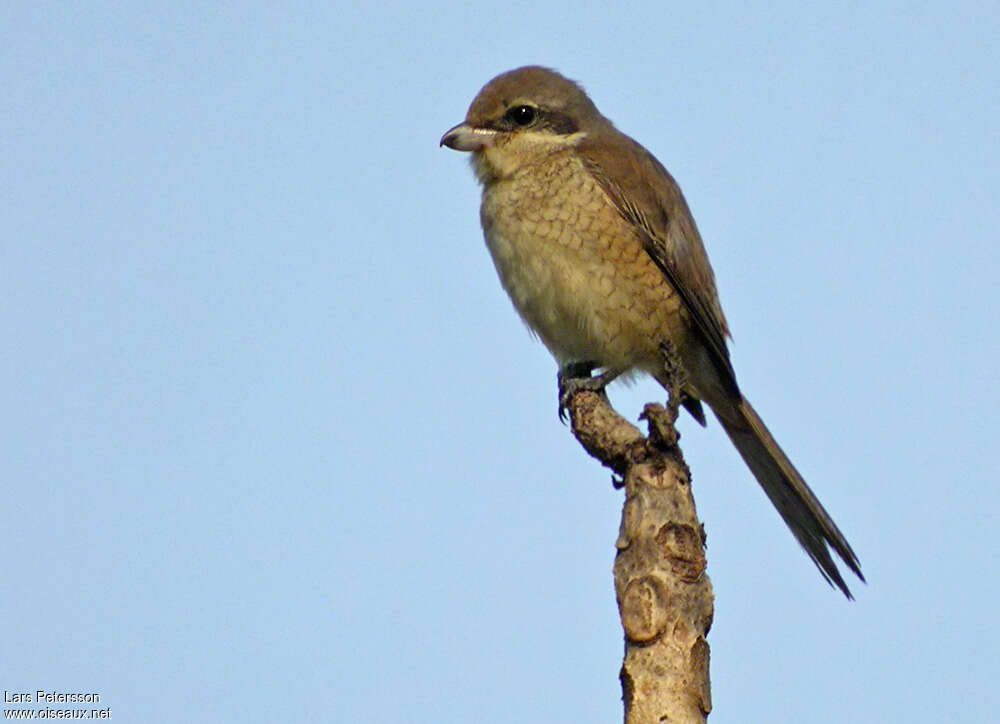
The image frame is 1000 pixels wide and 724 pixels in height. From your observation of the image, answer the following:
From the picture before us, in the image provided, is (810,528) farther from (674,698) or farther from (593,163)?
(674,698)

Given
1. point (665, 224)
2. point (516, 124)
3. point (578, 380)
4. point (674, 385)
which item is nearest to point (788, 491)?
point (578, 380)

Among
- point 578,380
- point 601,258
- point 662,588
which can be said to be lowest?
point 662,588

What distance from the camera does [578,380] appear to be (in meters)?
5.12

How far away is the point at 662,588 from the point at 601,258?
2358mm

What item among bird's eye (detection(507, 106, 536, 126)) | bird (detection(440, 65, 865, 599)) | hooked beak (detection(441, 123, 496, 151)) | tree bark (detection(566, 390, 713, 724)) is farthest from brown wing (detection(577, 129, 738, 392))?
tree bark (detection(566, 390, 713, 724))

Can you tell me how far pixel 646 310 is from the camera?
5.46 meters

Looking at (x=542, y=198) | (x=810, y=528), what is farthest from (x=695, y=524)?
(x=542, y=198)

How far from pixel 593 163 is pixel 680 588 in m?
2.75

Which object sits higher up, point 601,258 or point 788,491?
point 601,258

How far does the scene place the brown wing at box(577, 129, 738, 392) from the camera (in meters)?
5.52

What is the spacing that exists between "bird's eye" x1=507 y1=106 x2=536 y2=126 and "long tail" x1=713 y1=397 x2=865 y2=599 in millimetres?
1490

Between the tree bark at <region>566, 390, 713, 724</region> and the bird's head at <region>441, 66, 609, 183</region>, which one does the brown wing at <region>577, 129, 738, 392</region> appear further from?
the tree bark at <region>566, 390, 713, 724</region>

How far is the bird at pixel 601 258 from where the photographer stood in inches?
212

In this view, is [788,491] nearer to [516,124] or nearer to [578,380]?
[578,380]
